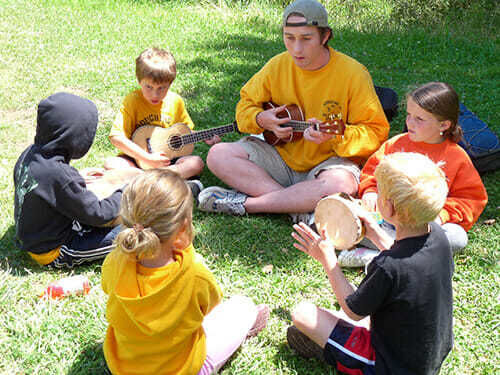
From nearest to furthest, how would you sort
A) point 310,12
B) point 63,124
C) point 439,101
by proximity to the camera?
point 63,124
point 439,101
point 310,12

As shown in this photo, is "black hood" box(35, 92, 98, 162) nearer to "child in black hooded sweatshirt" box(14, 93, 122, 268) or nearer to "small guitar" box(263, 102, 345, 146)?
"child in black hooded sweatshirt" box(14, 93, 122, 268)

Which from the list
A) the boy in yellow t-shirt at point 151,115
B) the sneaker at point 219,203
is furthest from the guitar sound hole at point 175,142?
the sneaker at point 219,203

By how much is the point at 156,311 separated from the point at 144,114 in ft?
8.69

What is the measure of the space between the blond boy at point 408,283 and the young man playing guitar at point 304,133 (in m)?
1.53

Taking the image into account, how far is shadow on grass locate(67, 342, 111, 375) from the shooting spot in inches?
96.4

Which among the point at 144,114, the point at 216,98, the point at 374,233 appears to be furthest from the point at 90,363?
the point at 216,98

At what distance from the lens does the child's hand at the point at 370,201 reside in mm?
3246

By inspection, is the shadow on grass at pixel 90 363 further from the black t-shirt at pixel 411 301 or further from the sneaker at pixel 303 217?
the sneaker at pixel 303 217

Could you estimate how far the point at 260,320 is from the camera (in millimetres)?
2697

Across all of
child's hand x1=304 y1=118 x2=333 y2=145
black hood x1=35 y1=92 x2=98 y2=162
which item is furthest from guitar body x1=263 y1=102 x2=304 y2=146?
black hood x1=35 y1=92 x2=98 y2=162

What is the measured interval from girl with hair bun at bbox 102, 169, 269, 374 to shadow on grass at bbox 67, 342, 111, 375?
376 millimetres

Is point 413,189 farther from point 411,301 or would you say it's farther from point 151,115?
point 151,115

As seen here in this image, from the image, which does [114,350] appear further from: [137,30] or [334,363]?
[137,30]

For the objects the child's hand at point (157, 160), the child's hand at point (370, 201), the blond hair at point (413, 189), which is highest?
the blond hair at point (413, 189)
